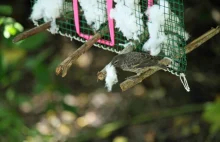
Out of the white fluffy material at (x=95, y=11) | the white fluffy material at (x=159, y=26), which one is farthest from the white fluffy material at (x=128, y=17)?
the white fluffy material at (x=95, y=11)

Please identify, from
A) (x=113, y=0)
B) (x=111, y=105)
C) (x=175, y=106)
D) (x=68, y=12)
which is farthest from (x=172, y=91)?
(x=113, y=0)

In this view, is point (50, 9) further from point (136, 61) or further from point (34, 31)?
point (136, 61)

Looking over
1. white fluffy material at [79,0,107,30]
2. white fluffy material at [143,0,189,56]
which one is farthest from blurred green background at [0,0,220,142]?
white fluffy material at [143,0,189,56]

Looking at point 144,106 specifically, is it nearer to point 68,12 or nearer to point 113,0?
point 68,12

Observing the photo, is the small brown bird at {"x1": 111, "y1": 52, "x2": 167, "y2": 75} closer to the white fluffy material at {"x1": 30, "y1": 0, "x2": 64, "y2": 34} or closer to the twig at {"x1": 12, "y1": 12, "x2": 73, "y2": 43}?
the twig at {"x1": 12, "y1": 12, "x2": 73, "y2": 43}

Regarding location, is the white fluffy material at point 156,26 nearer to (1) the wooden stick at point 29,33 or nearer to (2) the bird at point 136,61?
(2) the bird at point 136,61

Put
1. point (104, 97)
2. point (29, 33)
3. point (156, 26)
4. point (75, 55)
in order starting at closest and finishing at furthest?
point (75, 55), point (156, 26), point (29, 33), point (104, 97)

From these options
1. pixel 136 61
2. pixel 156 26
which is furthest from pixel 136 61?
pixel 156 26
